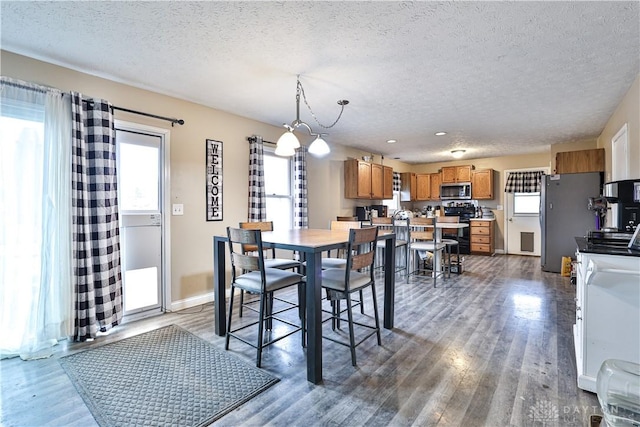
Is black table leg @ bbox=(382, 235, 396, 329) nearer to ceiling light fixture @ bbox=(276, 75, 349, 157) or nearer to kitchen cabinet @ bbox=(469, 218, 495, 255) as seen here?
ceiling light fixture @ bbox=(276, 75, 349, 157)

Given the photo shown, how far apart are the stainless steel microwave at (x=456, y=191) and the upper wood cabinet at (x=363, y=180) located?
2.13 meters

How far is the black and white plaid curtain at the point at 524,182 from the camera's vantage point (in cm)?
673

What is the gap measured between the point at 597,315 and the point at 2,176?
4013mm

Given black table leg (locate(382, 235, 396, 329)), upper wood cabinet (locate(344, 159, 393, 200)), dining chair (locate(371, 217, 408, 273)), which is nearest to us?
black table leg (locate(382, 235, 396, 329))

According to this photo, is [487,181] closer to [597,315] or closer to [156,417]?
[597,315]

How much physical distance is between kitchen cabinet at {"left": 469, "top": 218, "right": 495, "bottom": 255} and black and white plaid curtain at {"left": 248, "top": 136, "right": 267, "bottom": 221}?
5.34 m

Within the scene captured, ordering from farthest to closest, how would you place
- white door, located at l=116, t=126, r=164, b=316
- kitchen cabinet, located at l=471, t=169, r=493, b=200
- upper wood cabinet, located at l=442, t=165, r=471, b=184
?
1. upper wood cabinet, located at l=442, t=165, r=471, b=184
2. kitchen cabinet, located at l=471, t=169, r=493, b=200
3. white door, located at l=116, t=126, r=164, b=316

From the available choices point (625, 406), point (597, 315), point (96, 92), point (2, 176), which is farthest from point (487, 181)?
point (2, 176)

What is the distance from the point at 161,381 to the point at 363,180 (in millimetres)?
4664

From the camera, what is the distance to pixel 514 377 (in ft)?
6.53

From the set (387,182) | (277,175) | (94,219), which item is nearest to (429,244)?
(387,182)

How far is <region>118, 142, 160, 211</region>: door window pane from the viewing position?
9.79ft

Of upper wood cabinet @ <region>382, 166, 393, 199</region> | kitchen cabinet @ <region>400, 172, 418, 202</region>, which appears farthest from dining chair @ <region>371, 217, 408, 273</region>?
kitchen cabinet @ <region>400, 172, 418, 202</region>

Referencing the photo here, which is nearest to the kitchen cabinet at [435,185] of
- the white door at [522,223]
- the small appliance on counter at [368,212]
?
the white door at [522,223]
